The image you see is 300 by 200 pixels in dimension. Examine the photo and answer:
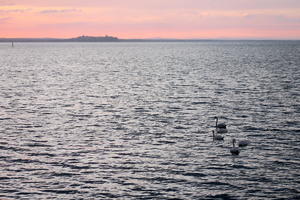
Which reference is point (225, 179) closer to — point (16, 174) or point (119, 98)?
point (16, 174)

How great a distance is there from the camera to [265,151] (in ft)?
131

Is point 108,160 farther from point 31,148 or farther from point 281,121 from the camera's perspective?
point 281,121

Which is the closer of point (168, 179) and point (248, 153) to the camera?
point (168, 179)

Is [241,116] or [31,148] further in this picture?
[241,116]

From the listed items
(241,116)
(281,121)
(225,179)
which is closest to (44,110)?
(241,116)

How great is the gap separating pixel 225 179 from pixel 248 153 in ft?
24.9

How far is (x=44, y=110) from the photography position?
62.6 meters

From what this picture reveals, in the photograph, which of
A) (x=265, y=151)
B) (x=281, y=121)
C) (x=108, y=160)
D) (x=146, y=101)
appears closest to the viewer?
(x=108, y=160)

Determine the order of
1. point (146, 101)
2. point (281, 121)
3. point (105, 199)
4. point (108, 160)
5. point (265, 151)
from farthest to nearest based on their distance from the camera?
point (146, 101) → point (281, 121) → point (265, 151) → point (108, 160) → point (105, 199)

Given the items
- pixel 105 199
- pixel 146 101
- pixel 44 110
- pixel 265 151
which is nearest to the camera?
pixel 105 199

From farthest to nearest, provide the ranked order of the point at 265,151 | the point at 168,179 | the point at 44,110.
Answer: the point at 44,110
the point at 265,151
the point at 168,179

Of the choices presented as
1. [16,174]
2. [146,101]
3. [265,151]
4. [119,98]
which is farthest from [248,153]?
[119,98]

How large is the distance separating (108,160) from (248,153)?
41.5 feet

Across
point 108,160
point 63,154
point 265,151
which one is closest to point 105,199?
point 108,160
